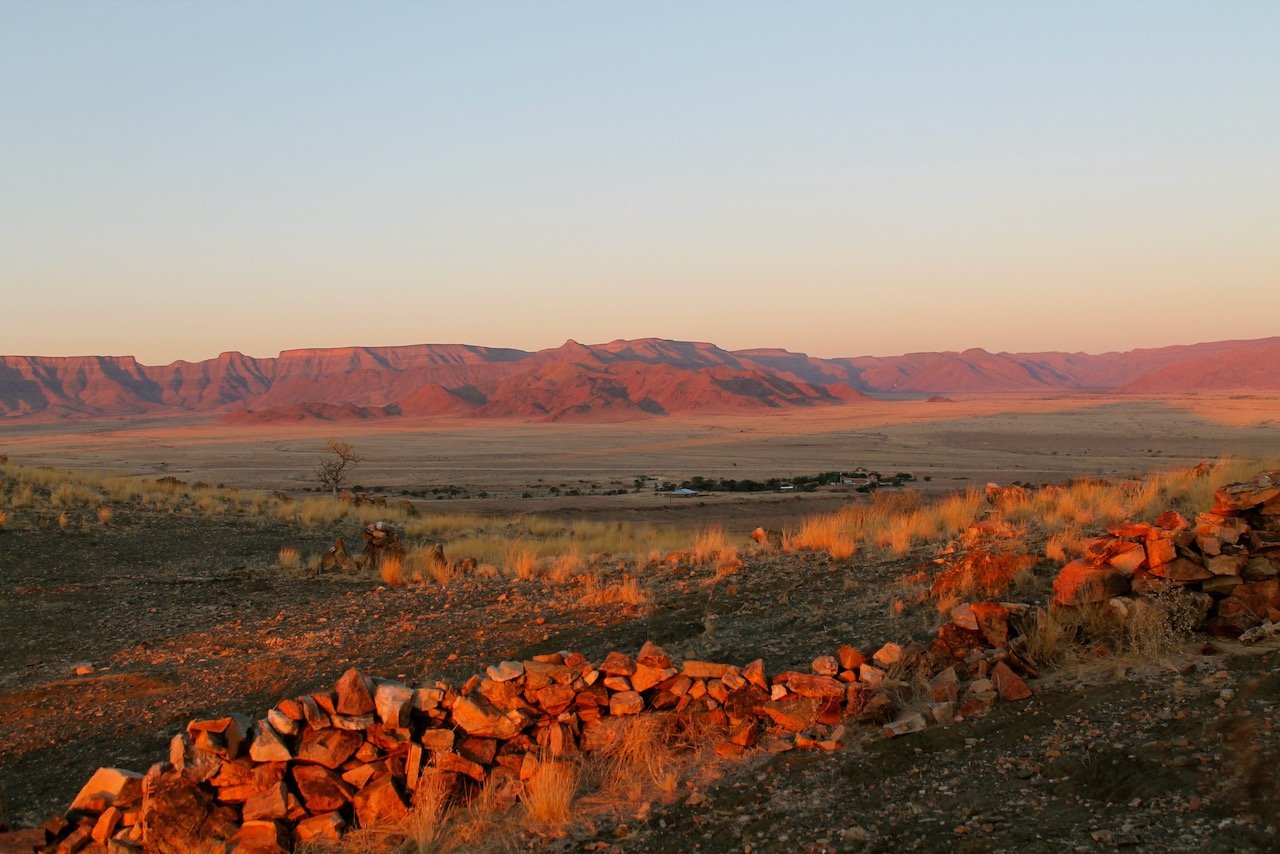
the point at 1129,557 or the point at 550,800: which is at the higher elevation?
the point at 1129,557

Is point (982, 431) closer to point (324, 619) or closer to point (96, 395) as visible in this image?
point (324, 619)

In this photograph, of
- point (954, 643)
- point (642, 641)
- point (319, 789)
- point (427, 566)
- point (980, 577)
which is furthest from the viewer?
point (427, 566)

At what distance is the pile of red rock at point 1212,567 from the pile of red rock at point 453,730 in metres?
1.25

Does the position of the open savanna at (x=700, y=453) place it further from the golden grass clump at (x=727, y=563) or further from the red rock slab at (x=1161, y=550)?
the red rock slab at (x=1161, y=550)

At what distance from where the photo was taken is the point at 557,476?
4781cm

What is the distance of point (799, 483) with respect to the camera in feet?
128

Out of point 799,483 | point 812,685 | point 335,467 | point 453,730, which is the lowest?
point 799,483

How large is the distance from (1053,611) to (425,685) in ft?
15.4

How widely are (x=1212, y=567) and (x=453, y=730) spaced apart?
5787mm

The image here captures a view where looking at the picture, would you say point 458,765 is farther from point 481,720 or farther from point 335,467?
point 335,467

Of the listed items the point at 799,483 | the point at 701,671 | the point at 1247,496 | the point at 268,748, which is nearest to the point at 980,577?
the point at 1247,496

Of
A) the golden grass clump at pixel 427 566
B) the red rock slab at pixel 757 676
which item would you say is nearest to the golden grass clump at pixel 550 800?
the red rock slab at pixel 757 676

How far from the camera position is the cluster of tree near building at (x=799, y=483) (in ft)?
121

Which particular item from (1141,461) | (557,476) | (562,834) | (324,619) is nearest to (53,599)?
(324,619)
